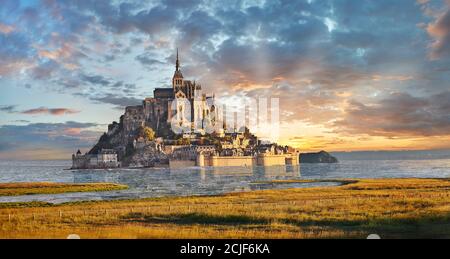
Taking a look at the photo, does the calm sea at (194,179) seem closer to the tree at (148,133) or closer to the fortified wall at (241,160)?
the tree at (148,133)

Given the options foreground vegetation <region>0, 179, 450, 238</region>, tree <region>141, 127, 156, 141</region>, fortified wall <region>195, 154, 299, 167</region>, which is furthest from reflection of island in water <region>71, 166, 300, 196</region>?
fortified wall <region>195, 154, 299, 167</region>

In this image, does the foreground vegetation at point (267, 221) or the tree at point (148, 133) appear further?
the tree at point (148, 133)

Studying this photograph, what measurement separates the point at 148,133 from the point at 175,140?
10.1m

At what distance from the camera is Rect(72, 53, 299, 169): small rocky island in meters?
114

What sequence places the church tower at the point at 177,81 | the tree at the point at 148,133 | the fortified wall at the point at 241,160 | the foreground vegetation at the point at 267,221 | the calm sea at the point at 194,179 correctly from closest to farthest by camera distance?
the foreground vegetation at the point at 267,221
the calm sea at the point at 194,179
the tree at the point at 148,133
the fortified wall at the point at 241,160
the church tower at the point at 177,81

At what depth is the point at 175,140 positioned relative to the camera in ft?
419

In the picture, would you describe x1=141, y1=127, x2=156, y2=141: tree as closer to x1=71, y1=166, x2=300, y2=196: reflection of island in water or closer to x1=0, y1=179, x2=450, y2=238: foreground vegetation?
x1=71, y1=166, x2=300, y2=196: reflection of island in water

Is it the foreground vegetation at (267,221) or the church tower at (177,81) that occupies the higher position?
the church tower at (177,81)

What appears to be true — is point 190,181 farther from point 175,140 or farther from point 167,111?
point 175,140

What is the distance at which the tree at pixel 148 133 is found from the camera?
4636 inches

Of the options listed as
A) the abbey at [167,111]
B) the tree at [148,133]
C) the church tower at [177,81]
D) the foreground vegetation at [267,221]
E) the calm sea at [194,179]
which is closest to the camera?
the foreground vegetation at [267,221]

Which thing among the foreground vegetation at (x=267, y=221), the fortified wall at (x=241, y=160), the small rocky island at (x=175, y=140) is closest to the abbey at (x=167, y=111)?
the small rocky island at (x=175, y=140)

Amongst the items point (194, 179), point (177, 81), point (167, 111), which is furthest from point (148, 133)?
point (194, 179)

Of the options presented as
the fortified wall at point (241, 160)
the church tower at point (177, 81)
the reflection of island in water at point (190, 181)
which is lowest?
the reflection of island in water at point (190, 181)
